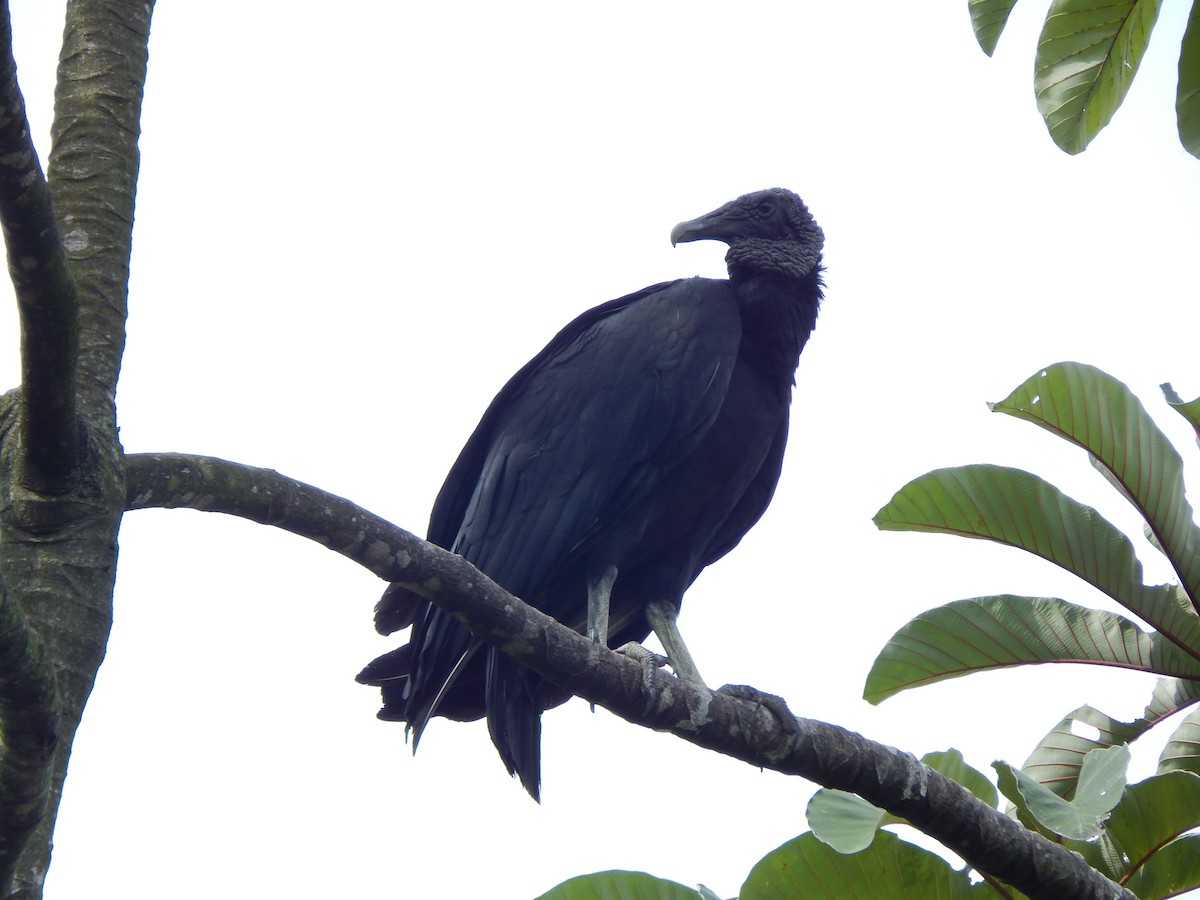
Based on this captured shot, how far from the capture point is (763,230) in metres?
4.68

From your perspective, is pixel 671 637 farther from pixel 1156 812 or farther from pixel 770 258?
pixel 1156 812

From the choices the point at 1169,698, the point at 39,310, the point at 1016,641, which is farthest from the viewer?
the point at 1169,698

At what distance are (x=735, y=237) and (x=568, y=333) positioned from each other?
804 millimetres

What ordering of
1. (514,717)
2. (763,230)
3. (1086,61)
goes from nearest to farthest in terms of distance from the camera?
(1086,61)
(514,717)
(763,230)

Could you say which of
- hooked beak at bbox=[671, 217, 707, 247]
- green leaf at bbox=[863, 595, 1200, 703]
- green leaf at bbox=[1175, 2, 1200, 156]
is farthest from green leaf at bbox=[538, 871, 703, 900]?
hooked beak at bbox=[671, 217, 707, 247]

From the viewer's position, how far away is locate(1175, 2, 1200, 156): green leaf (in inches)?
124

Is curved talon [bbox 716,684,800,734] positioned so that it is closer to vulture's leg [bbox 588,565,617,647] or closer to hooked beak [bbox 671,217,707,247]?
vulture's leg [bbox 588,565,617,647]

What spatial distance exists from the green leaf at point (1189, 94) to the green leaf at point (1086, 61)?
0.33ft

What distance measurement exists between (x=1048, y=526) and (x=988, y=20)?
1.40 metres

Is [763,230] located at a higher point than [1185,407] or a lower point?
higher

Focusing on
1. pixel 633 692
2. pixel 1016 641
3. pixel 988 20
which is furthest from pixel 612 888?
pixel 988 20

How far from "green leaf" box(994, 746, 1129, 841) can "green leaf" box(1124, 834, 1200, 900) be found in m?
0.32

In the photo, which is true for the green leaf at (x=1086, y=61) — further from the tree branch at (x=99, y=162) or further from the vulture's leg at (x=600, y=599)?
the tree branch at (x=99, y=162)

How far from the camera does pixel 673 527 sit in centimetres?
397
